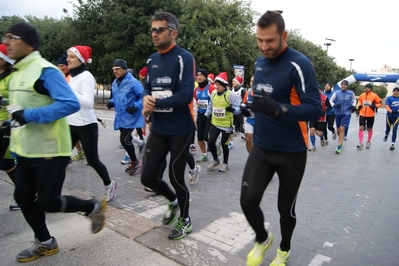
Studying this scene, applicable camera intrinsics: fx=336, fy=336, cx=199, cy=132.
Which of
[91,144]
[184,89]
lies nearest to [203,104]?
[91,144]

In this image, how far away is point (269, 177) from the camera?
284 centimetres

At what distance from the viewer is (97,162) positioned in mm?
4484

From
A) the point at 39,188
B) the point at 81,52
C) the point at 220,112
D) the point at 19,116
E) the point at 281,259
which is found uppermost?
the point at 81,52

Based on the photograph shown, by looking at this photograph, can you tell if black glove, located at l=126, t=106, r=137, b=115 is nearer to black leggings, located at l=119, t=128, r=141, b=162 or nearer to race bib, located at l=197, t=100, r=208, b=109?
black leggings, located at l=119, t=128, r=141, b=162

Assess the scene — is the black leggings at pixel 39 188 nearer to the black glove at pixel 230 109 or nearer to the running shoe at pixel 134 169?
the running shoe at pixel 134 169

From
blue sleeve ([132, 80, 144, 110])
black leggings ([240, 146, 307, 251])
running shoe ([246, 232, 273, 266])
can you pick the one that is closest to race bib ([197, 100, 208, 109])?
blue sleeve ([132, 80, 144, 110])

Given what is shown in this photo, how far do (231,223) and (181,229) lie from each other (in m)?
0.73

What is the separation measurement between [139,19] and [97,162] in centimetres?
1922

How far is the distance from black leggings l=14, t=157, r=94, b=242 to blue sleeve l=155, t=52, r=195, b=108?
1047 mm

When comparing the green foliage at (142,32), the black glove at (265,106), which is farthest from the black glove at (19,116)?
the green foliage at (142,32)

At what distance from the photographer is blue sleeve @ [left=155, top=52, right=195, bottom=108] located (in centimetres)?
322

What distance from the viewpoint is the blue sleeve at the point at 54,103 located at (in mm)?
2658

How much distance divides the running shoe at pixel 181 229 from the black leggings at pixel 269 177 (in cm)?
97

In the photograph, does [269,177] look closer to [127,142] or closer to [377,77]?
[127,142]
